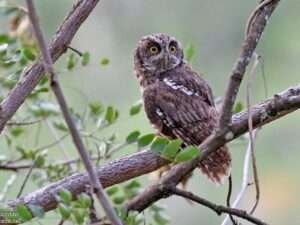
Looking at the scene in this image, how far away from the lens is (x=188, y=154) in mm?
1432

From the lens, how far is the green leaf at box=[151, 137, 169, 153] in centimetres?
157

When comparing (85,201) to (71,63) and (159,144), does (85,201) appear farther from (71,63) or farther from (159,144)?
(71,63)

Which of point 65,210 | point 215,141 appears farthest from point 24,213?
point 215,141

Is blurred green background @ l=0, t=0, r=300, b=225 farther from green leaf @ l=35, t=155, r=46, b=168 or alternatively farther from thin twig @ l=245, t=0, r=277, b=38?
thin twig @ l=245, t=0, r=277, b=38

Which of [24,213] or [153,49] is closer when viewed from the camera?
[24,213]

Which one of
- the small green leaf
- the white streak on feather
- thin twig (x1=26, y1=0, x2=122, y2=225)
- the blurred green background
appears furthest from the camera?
the blurred green background

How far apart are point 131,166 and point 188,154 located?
2.75ft

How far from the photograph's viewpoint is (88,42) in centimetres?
668

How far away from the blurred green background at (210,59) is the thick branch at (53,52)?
3.31 m

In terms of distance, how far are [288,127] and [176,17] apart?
1.50 metres

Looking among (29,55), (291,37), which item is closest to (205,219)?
(291,37)

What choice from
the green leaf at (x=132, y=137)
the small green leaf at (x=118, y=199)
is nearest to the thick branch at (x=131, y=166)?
the small green leaf at (x=118, y=199)

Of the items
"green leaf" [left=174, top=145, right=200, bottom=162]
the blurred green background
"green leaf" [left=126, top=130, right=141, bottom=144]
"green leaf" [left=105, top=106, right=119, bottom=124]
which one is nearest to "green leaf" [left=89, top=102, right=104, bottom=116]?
"green leaf" [left=105, top=106, right=119, bottom=124]

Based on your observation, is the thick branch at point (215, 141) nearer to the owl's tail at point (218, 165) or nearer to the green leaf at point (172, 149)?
the green leaf at point (172, 149)
